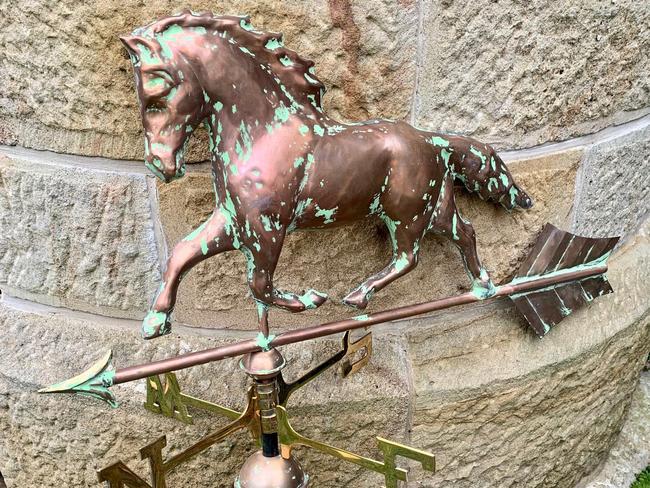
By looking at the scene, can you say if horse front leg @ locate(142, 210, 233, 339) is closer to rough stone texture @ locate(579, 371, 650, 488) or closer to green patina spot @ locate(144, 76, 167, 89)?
green patina spot @ locate(144, 76, 167, 89)

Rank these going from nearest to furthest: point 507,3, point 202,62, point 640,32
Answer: point 202,62 < point 507,3 < point 640,32

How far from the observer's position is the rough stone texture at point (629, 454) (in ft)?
3.45

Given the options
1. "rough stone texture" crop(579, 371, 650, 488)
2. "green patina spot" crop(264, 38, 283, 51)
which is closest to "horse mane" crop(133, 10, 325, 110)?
"green patina spot" crop(264, 38, 283, 51)

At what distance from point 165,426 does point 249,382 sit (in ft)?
0.42

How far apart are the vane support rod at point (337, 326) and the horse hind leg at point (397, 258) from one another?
29 millimetres

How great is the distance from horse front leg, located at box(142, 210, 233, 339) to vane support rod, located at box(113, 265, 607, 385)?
5 cm

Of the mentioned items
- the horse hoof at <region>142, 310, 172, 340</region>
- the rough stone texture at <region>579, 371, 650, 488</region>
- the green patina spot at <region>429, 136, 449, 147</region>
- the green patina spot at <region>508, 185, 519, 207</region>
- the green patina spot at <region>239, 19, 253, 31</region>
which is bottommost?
the rough stone texture at <region>579, 371, 650, 488</region>

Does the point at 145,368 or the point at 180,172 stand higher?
the point at 180,172

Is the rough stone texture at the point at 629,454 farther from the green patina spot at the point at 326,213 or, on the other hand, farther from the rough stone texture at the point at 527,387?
the green patina spot at the point at 326,213

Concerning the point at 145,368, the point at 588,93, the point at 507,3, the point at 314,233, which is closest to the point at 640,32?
the point at 588,93

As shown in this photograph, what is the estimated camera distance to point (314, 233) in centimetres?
70

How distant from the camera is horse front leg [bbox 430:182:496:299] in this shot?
631 mm

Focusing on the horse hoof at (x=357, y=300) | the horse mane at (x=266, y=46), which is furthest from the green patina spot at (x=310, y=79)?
the horse hoof at (x=357, y=300)

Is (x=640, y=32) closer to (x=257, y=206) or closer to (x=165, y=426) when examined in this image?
(x=257, y=206)
